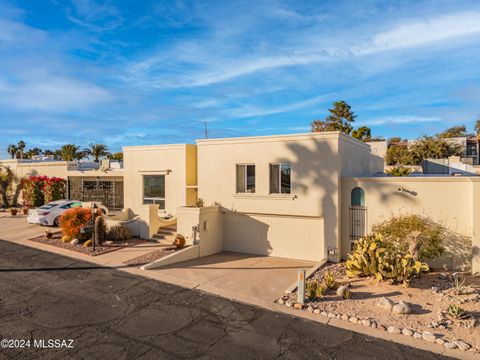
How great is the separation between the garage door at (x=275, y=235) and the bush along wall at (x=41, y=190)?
16.7 meters

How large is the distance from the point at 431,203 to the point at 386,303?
5.37 m

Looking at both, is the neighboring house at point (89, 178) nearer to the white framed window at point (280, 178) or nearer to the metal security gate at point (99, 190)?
the metal security gate at point (99, 190)

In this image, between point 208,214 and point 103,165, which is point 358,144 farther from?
point 103,165

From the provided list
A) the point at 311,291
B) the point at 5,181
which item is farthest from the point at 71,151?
the point at 311,291

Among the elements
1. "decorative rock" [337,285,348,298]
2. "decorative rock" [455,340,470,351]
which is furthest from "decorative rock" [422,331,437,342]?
"decorative rock" [337,285,348,298]

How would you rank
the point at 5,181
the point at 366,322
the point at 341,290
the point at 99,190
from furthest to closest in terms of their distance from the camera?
the point at 5,181 < the point at 99,190 < the point at 341,290 < the point at 366,322

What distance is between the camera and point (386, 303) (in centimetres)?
884

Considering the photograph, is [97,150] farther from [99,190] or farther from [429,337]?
[429,337]

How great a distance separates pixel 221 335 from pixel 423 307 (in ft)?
18.0

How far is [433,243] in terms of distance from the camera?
1131cm

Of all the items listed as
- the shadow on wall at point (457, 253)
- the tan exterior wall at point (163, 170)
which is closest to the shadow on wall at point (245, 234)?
the tan exterior wall at point (163, 170)

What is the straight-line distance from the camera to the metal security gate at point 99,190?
22.8 meters

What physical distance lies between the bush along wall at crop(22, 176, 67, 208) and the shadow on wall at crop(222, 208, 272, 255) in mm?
16549

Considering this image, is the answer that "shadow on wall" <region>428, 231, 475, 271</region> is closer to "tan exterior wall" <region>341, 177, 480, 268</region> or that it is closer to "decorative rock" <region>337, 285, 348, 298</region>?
"tan exterior wall" <region>341, 177, 480, 268</region>
